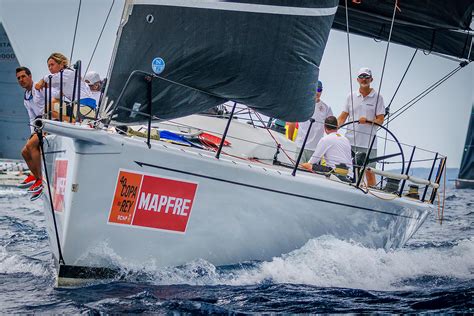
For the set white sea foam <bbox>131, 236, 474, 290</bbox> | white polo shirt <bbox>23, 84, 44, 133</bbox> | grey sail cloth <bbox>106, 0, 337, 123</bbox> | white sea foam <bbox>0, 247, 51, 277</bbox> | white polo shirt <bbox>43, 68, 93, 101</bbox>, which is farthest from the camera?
white polo shirt <bbox>23, 84, 44, 133</bbox>

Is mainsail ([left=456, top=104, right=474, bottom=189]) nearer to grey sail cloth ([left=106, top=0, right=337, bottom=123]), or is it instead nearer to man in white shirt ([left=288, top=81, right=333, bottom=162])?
man in white shirt ([left=288, top=81, right=333, bottom=162])

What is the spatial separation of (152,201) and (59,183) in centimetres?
93

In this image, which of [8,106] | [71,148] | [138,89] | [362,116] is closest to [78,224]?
[71,148]

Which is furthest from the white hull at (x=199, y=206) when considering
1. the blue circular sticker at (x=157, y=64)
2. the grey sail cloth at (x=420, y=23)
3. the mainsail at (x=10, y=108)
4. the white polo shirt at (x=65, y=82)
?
the mainsail at (x=10, y=108)

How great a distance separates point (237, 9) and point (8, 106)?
24193 millimetres

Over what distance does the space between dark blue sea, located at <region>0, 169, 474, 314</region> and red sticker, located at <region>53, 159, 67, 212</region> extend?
2.21 feet

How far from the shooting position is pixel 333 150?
732 centimetres

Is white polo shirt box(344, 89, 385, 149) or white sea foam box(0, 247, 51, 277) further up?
white polo shirt box(344, 89, 385, 149)

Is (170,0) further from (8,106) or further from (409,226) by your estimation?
(8,106)

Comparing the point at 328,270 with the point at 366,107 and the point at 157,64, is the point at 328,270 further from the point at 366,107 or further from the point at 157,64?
the point at 366,107

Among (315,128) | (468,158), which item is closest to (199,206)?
(315,128)

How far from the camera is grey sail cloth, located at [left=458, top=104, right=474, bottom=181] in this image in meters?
42.1

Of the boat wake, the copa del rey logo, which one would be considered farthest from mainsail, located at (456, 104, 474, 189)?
the copa del rey logo

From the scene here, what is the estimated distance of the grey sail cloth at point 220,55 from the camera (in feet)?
18.3
